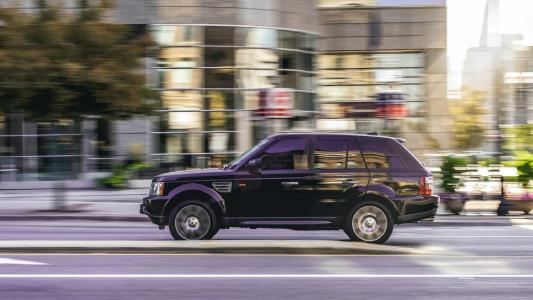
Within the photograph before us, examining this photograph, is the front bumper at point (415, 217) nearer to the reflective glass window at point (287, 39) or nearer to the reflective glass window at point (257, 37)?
the reflective glass window at point (257, 37)

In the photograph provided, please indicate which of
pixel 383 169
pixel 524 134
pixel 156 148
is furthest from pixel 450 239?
pixel 156 148

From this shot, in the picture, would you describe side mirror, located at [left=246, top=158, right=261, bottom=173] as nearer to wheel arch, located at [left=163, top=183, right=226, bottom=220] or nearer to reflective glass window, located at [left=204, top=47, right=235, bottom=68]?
wheel arch, located at [left=163, top=183, right=226, bottom=220]

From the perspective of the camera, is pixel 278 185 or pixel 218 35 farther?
pixel 218 35

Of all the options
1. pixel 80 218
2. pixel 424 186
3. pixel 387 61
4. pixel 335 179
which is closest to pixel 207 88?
pixel 387 61

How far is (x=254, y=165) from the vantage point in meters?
12.8

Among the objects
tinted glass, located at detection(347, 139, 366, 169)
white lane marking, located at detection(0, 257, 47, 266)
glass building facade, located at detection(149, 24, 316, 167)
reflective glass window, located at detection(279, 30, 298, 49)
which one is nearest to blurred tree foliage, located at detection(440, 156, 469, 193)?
tinted glass, located at detection(347, 139, 366, 169)

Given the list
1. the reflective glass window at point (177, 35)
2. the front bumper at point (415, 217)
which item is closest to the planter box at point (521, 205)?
the front bumper at point (415, 217)

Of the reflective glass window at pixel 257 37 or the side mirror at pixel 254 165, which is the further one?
the reflective glass window at pixel 257 37

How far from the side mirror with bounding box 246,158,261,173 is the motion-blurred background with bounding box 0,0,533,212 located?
308 inches

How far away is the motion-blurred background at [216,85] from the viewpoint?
20.0 metres

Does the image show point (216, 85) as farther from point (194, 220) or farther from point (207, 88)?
point (194, 220)

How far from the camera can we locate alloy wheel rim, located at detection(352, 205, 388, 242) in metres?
12.8

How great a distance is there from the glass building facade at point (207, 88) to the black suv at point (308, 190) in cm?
1684

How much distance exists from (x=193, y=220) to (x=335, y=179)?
229 cm
